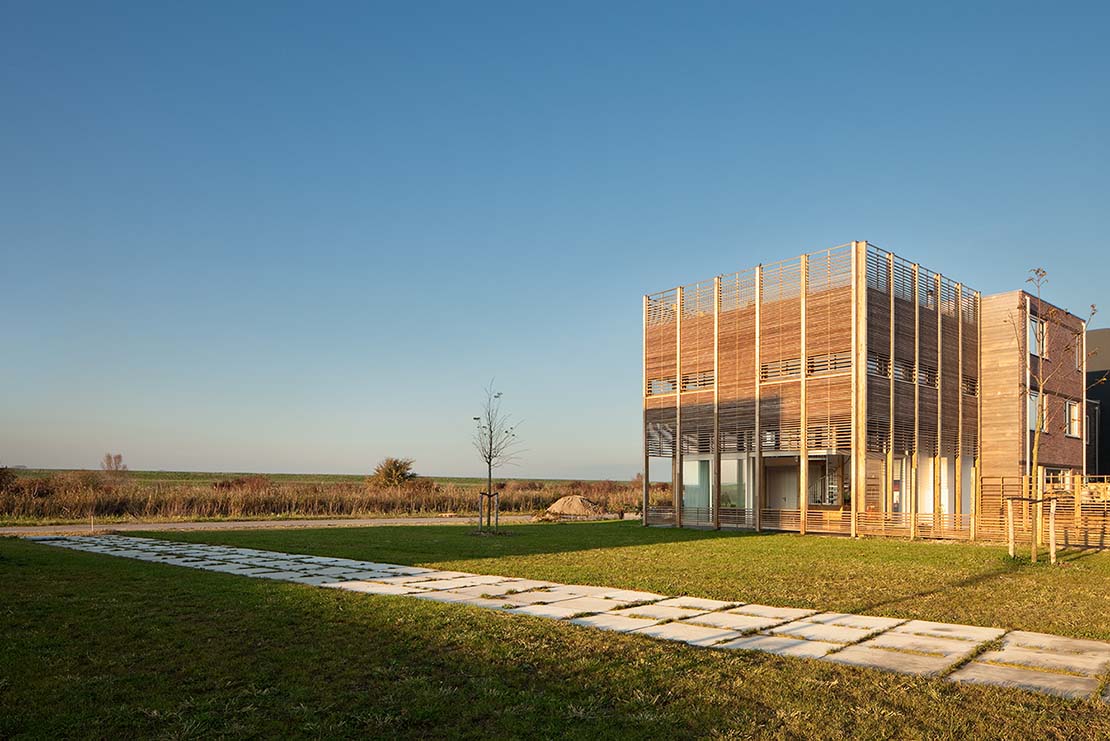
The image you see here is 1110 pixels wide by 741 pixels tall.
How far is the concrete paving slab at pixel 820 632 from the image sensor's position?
7.39 metres

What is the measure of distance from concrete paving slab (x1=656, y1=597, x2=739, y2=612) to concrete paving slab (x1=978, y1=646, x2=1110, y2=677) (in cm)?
295

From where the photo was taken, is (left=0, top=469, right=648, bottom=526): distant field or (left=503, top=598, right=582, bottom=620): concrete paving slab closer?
(left=503, top=598, right=582, bottom=620): concrete paving slab

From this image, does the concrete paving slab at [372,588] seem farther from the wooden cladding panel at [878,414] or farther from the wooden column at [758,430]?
the wooden column at [758,430]

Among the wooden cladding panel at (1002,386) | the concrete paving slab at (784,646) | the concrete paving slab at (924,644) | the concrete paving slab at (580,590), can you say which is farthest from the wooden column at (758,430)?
the concrete paving slab at (784,646)

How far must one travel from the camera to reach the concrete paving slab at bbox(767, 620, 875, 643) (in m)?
7.39

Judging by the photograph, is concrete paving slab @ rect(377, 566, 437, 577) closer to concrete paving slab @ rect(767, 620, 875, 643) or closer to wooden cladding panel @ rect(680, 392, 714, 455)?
concrete paving slab @ rect(767, 620, 875, 643)

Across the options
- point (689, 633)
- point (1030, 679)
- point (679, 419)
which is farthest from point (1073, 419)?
point (1030, 679)

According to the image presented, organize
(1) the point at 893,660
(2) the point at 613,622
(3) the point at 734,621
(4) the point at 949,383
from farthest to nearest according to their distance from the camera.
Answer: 1. (4) the point at 949,383
2. (3) the point at 734,621
3. (2) the point at 613,622
4. (1) the point at 893,660

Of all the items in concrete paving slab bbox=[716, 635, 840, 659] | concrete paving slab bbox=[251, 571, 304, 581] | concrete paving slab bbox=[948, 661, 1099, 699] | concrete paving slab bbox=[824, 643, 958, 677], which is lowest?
concrete paving slab bbox=[251, 571, 304, 581]

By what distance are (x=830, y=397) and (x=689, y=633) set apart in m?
18.7

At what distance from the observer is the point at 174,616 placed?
8.18 m

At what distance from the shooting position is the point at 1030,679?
5.93 m

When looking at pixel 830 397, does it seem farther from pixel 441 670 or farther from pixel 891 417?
pixel 441 670

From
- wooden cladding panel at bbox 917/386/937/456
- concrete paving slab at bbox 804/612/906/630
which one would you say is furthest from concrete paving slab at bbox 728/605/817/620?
wooden cladding panel at bbox 917/386/937/456
